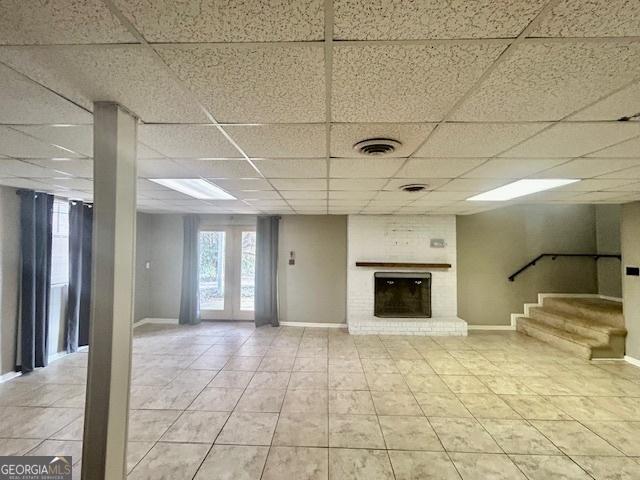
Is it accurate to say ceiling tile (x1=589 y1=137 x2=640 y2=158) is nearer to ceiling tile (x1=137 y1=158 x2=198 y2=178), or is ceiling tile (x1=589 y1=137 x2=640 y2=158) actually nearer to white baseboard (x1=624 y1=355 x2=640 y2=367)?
ceiling tile (x1=137 y1=158 x2=198 y2=178)

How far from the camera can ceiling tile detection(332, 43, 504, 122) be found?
1002 mm

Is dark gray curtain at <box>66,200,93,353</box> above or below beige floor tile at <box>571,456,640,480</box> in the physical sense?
above

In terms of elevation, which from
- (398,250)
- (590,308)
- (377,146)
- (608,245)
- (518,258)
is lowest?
(590,308)

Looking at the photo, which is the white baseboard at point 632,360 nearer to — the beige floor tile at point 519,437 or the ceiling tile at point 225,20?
the beige floor tile at point 519,437

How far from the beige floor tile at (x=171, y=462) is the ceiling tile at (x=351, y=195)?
2856 millimetres

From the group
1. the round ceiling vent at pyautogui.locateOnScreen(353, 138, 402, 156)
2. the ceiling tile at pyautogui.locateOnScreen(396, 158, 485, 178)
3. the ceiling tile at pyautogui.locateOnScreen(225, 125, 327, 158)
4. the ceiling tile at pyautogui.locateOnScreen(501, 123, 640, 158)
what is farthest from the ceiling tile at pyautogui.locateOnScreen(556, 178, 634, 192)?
the ceiling tile at pyautogui.locateOnScreen(225, 125, 327, 158)

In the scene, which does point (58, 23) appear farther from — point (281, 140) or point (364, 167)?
point (364, 167)

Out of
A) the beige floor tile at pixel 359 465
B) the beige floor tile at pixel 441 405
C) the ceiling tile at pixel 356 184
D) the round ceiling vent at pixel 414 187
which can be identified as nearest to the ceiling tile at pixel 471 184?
the round ceiling vent at pixel 414 187

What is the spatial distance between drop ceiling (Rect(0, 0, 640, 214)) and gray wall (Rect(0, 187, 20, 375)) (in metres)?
2.14

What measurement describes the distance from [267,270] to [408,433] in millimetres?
4225

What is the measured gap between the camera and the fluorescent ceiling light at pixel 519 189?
301cm

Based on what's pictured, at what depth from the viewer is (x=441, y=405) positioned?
308cm

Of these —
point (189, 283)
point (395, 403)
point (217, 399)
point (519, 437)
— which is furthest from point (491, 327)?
point (189, 283)

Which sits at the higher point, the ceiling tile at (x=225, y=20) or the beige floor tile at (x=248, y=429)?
the ceiling tile at (x=225, y=20)
